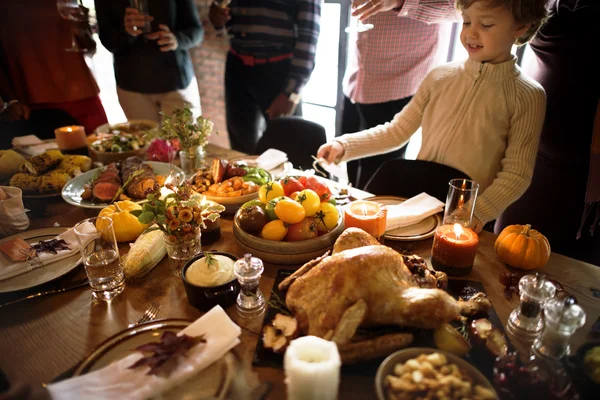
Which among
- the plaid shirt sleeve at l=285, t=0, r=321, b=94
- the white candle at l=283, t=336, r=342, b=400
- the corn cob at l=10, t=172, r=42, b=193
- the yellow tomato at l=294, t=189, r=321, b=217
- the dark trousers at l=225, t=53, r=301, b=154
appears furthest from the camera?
the dark trousers at l=225, t=53, r=301, b=154

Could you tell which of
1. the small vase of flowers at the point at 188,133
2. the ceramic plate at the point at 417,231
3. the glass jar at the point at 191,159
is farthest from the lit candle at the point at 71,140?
the ceramic plate at the point at 417,231

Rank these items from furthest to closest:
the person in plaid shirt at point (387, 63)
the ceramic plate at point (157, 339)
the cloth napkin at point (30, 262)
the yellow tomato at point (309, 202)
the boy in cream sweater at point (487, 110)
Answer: the person in plaid shirt at point (387, 63), the boy in cream sweater at point (487, 110), the yellow tomato at point (309, 202), the cloth napkin at point (30, 262), the ceramic plate at point (157, 339)

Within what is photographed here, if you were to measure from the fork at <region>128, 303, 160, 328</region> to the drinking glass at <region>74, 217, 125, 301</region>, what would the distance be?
132 mm

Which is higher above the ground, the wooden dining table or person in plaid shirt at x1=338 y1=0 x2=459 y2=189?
person in plaid shirt at x1=338 y1=0 x2=459 y2=189

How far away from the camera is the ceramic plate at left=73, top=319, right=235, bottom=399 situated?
2.36ft

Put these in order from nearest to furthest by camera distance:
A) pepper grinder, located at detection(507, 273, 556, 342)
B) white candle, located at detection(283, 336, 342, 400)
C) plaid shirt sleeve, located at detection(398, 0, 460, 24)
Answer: white candle, located at detection(283, 336, 342, 400)
pepper grinder, located at detection(507, 273, 556, 342)
plaid shirt sleeve, located at detection(398, 0, 460, 24)

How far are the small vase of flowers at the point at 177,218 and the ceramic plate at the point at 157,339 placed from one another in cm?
27

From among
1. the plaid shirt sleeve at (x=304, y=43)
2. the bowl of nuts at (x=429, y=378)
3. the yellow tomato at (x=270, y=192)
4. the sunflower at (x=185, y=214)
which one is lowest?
the bowl of nuts at (x=429, y=378)

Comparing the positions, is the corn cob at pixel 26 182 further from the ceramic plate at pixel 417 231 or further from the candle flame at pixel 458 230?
the candle flame at pixel 458 230

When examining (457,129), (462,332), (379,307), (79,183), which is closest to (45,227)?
(79,183)

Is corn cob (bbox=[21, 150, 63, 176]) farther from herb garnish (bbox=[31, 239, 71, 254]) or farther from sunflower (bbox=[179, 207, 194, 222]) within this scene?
sunflower (bbox=[179, 207, 194, 222])

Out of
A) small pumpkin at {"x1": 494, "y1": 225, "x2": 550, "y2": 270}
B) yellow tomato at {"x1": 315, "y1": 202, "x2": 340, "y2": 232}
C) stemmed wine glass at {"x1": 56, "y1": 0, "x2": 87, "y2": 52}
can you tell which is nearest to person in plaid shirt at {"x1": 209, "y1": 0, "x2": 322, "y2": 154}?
stemmed wine glass at {"x1": 56, "y1": 0, "x2": 87, "y2": 52}

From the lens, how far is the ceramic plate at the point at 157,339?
0.72 m

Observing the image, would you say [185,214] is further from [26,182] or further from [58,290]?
[26,182]
